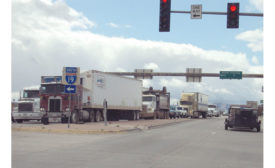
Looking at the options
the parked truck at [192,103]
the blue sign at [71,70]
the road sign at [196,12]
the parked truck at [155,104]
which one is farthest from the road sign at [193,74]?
the road sign at [196,12]

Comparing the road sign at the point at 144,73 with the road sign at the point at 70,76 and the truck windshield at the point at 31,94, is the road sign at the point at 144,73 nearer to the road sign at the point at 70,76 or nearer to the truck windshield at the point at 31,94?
the truck windshield at the point at 31,94

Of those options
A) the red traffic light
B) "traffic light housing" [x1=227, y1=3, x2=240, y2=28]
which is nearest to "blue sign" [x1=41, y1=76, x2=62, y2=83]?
"traffic light housing" [x1=227, y1=3, x2=240, y2=28]

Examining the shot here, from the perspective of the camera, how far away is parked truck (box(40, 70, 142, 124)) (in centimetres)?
2819

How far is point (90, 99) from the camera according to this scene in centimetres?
3094

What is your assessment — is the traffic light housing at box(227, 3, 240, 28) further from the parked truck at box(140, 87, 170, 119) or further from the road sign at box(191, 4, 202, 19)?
the parked truck at box(140, 87, 170, 119)

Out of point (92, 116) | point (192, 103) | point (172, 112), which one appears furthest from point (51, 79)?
point (192, 103)

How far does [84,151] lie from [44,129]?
29.3 feet

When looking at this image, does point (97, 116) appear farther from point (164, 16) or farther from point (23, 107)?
point (164, 16)

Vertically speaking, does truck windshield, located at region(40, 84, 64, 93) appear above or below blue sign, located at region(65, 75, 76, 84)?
below

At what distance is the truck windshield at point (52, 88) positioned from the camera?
28.5m

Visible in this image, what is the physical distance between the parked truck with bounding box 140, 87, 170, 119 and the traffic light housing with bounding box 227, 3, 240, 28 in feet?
97.7

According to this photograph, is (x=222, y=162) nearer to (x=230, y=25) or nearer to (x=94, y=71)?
(x=230, y=25)

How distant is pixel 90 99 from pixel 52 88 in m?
3.52

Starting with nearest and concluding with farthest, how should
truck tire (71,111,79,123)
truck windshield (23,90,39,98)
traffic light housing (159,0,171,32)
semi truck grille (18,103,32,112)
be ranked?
traffic light housing (159,0,171,32), semi truck grille (18,103,32,112), truck tire (71,111,79,123), truck windshield (23,90,39,98)
